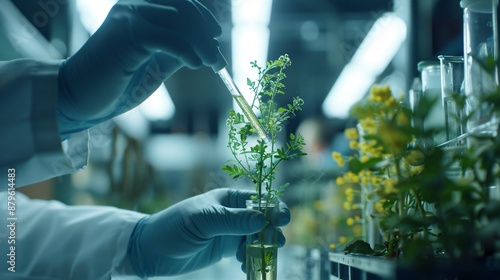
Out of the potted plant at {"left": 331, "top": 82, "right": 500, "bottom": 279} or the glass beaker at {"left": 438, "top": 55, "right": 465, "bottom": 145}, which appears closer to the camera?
the potted plant at {"left": 331, "top": 82, "right": 500, "bottom": 279}

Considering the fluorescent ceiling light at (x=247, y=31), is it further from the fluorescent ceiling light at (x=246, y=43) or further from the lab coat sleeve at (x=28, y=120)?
the lab coat sleeve at (x=28, y=120)

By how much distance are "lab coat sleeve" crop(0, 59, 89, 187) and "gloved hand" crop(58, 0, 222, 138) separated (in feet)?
0.19

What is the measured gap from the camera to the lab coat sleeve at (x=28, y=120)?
1.22 m

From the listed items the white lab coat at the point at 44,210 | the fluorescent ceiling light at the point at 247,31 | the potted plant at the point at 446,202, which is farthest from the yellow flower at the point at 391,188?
the fluorescent ceiling light at the point at 247,31

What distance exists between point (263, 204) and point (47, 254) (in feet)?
2.38

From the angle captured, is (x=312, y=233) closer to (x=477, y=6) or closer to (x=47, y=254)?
(x=47, y=254)

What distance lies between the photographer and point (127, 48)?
1.20 metres

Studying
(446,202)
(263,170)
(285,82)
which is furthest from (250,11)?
(446,202)

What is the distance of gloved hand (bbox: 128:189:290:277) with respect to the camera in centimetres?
120

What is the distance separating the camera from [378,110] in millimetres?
804

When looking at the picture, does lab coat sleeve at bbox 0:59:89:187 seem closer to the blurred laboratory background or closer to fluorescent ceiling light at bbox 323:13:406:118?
the blurred laboratory background

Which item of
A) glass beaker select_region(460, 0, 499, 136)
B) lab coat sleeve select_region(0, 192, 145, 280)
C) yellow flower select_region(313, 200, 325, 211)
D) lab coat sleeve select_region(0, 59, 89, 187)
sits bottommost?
lab coat sleeve select_region(0, 192, 145, 280)

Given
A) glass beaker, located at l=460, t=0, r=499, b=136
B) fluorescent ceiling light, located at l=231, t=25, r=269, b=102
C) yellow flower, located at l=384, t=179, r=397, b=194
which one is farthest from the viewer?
fluorescent ceiling light, located at l=231, t=25, r=269, b=102

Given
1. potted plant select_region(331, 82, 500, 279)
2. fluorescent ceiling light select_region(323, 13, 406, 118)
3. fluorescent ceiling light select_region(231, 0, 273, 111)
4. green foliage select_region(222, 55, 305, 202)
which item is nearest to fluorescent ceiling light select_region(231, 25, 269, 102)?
fluorescent ceiling light select_region(231, 0, 273, 111)
